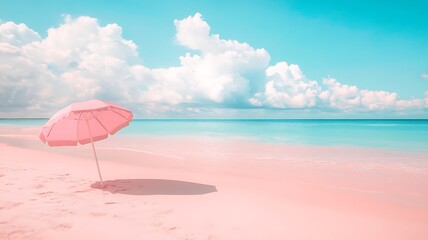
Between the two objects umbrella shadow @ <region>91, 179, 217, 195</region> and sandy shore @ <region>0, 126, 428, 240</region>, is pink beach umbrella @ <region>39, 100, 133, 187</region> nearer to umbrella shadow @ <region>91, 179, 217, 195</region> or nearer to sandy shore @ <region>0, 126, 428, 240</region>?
umbrella shadow @ <region>91, 179, 217, 195</region>

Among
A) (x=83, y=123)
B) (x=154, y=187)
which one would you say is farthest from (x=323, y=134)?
(x=83, y=123)

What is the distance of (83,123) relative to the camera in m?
8.18

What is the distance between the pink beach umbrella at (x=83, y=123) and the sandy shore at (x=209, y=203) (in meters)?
1.39

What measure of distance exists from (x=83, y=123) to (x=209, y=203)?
178 inches

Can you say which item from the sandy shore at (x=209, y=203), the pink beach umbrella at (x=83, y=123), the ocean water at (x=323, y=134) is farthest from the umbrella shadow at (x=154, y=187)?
the ocean water at (x=323, y=134)

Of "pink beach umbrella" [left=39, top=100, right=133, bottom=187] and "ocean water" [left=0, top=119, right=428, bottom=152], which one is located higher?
"pink beach umbrella" [left=39, top=100, right=133, bottom=187]

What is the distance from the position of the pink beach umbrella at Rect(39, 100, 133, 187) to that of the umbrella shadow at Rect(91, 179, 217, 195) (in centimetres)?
55

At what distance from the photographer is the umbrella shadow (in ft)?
24.7

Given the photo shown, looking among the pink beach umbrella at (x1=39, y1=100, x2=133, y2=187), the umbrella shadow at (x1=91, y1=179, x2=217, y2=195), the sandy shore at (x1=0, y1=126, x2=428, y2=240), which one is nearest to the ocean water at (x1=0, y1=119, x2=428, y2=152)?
the sandy shore at (x1=0, y1=126, x2=428, y2=240)

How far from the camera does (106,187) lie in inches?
313

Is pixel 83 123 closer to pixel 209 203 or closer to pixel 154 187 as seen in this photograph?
pixel 154 187

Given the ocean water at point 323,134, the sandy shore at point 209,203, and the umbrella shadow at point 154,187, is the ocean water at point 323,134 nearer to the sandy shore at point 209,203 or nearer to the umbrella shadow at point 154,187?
the sandy shore at point 209,203

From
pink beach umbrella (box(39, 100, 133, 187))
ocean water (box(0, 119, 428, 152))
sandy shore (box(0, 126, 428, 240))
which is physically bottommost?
ocean water (box(0, 119, 428, 152))

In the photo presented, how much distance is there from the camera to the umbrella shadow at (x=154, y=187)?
297 inches
